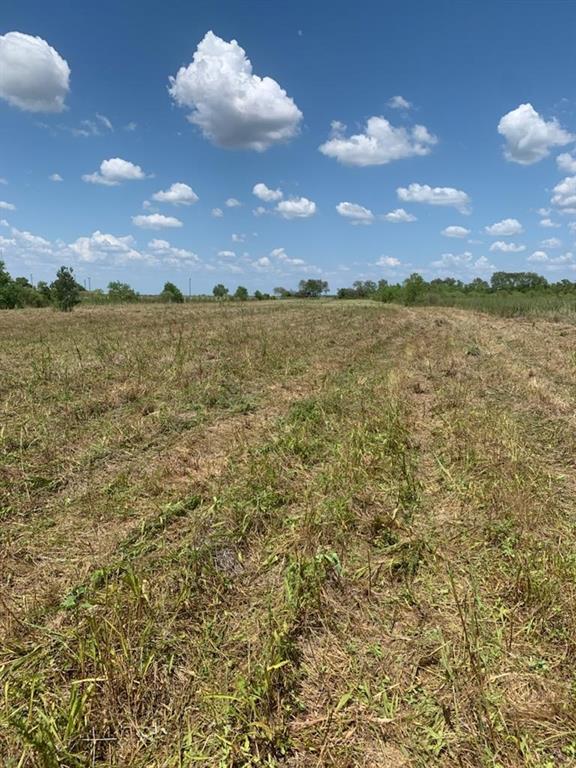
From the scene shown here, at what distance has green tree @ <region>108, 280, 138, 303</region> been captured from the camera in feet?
171

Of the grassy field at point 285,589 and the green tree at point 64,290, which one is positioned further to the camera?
the green tree at point 64,290

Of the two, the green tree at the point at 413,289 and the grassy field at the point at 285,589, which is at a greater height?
the green tree at the point at 413,289

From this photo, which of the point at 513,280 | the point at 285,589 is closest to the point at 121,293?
the point at 285,589

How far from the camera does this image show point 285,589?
265 cm

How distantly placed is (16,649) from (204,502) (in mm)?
1774

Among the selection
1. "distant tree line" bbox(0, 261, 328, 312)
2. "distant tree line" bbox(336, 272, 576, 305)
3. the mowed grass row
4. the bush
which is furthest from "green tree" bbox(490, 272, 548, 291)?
the mowed grass row

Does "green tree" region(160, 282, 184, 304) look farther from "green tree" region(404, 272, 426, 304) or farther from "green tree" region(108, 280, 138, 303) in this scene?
"green tree" region(404, 272, 426, 304)

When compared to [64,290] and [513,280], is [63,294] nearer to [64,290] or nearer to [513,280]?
[64,290]

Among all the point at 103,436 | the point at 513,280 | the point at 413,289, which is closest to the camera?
the point at 103,436

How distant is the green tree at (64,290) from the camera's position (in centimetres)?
3064

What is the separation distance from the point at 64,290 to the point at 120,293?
23.8m

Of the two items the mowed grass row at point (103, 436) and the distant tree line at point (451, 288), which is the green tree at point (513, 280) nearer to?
the distant tree line at point (451, 288)

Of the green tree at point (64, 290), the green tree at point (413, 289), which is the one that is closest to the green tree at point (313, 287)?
the green tree at point (413, 289)

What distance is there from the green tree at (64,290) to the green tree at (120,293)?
776 inches
